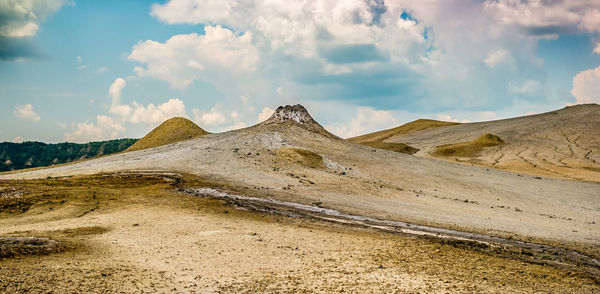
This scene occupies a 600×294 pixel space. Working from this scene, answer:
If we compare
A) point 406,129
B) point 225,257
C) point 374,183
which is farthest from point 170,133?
point 406,129

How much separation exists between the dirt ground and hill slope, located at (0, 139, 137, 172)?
13558 centimetres

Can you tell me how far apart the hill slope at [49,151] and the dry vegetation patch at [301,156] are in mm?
121857

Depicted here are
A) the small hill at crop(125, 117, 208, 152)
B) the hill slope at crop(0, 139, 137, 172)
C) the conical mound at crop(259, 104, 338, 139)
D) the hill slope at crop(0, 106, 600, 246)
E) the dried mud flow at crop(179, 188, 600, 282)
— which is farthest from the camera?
the hill slope at crop(0, 139, 137, 172)

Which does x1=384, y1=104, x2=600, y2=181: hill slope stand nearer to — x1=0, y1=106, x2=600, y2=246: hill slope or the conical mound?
x1=0, y1=106, x2=600, y2=246: hill slope

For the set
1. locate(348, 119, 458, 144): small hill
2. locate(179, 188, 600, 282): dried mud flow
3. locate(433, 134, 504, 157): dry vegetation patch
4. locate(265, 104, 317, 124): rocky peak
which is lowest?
locate(179, 188, 600, 282): dried mud flow

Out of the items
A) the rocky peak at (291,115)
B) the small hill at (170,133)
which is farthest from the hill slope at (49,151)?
the rocky peak at (291,115)

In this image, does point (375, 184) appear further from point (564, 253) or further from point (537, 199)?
point (564, 253)

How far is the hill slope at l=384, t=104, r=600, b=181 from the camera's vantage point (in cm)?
5444

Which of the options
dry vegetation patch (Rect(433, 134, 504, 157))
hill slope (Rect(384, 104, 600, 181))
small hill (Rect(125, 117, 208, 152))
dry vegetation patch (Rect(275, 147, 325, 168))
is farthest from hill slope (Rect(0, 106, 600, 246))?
dry vegetation patch (Rect(433, 134, 504, 157))

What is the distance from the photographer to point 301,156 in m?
35.1

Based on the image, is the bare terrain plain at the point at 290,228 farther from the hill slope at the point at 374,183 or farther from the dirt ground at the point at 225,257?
the hill slope at the point at 374,183

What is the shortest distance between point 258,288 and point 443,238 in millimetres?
9402

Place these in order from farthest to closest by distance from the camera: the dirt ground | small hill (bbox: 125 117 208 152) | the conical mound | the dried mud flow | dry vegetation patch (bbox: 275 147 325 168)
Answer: small hill (bbox: 125 117 208 152)
the conical mound
dry vegetation patch (bbox: 275 147 325 168)
the dried mud flow
the dirt ground

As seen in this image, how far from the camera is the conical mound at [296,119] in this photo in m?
45.9
